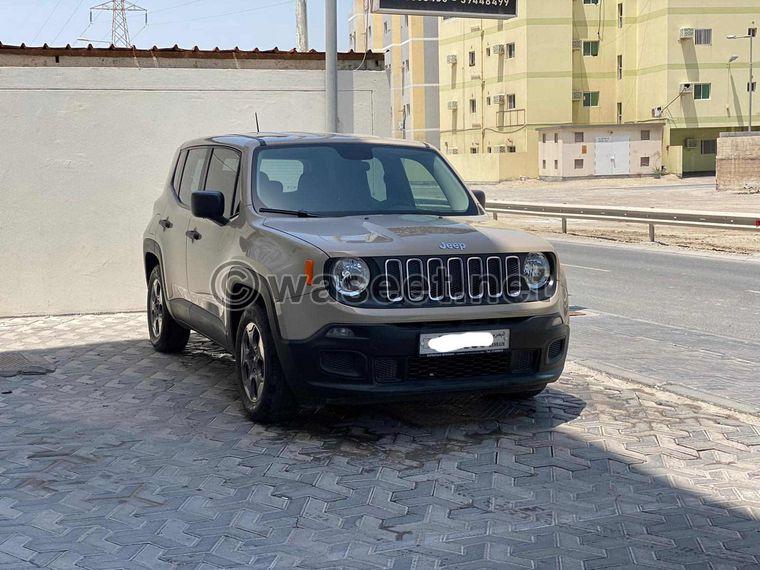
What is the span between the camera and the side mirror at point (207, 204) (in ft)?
24.3

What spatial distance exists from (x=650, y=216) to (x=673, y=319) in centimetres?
1221

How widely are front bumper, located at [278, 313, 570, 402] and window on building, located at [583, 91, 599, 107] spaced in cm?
6866

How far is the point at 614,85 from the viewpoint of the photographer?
241ft

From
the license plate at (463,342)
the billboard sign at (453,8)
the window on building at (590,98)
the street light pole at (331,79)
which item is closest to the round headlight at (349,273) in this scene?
the license plate at (463,342)

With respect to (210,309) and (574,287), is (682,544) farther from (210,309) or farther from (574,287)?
(574,287)

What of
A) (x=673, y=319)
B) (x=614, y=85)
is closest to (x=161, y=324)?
(x=673, y=319)

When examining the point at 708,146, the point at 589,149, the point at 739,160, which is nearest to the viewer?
the point at 739,160

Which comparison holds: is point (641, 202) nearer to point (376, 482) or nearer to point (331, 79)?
point (331, 79)

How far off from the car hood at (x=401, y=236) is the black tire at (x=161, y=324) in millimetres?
2535

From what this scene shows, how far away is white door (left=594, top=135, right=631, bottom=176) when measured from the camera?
223 ft

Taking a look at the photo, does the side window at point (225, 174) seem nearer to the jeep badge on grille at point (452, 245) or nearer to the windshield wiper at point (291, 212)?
the windshield wiper at point (291, 212)

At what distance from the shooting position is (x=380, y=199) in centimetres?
752

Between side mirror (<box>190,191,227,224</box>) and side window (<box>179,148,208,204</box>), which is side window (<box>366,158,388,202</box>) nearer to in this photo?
side mirror (<box>190,191,227,224</box>)

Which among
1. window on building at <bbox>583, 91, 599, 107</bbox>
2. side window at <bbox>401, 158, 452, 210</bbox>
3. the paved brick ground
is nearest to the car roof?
side window at <bbox>401, 158, 452, 210</bbox>
